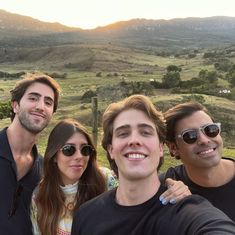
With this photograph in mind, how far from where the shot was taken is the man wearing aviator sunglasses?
3.90m

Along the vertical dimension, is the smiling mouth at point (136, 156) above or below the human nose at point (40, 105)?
above

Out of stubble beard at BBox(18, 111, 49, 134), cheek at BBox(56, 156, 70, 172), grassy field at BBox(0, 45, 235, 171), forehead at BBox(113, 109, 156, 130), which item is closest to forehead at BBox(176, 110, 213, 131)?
forehead at BBox(113, 109, 156, 130)

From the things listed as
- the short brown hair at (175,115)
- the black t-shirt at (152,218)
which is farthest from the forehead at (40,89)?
the black t-shirt at (152,218)

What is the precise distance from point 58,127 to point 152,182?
1616 millimetres

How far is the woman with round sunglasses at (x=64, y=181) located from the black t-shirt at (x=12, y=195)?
0.66 feet

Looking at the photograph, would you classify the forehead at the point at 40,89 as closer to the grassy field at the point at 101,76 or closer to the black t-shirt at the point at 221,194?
the black t-shirt at the point at 221,194

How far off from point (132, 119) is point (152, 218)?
2.41 feet

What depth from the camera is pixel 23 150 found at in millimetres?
5180

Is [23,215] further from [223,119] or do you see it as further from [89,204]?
[223,119]

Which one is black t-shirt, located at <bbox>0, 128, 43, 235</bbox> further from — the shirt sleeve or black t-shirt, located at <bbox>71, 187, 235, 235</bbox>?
black t-shirt, located at <bbox>71, 187, 235, 235</bbox>

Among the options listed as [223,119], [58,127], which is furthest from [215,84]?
[58,127]

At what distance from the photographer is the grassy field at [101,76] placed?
20812 mm

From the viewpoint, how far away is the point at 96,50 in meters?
88.2

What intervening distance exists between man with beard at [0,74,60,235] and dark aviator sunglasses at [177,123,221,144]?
5.81 feet
